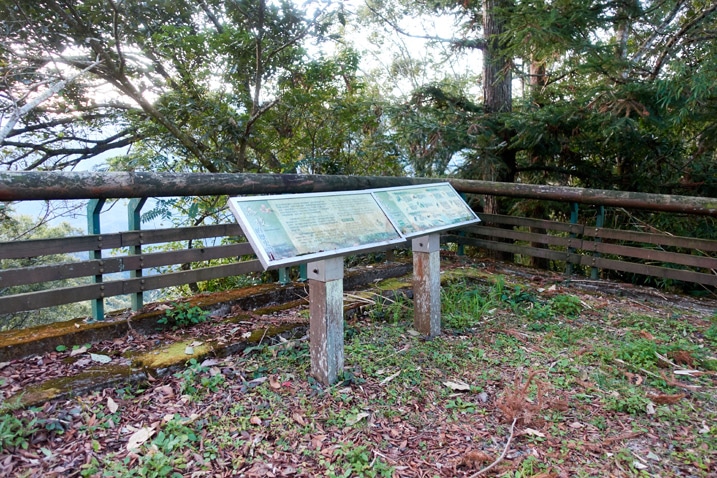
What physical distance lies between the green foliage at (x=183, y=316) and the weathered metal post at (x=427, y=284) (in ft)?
5.76

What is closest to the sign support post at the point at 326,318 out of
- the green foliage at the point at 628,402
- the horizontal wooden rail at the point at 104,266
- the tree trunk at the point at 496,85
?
the horizontal wooden rail at the point at 104,266

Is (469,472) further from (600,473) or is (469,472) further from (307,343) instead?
(307,343)

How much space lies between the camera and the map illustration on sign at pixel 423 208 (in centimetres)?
340

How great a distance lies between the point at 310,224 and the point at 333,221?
0.21m

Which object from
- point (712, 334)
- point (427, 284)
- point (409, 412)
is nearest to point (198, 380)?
point (409, 412)

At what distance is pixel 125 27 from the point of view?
23.5 feet

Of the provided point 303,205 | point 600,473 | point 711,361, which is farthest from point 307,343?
point 711,361

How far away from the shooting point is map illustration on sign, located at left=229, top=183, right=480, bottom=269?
7.89 feet

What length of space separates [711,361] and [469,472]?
224 centimetres

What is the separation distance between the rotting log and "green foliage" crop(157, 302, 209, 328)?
943 mm

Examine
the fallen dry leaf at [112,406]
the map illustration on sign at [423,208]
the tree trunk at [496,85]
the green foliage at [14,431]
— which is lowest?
the fallen dry leaf at [112,406]

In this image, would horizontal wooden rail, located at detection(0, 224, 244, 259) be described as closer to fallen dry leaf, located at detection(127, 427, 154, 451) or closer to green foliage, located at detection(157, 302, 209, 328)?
green foliage, located at detection(157, 302, 209, 328)

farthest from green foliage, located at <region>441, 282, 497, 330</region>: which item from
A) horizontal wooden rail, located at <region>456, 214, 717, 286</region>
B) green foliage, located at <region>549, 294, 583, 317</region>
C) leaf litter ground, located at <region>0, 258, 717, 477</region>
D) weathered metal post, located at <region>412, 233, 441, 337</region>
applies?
horizontal wooden rail, located at <region>456, 214, 717, 286</region>

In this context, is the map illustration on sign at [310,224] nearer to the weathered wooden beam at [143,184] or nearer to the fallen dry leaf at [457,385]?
the weathered wooden beam at [143,184]
